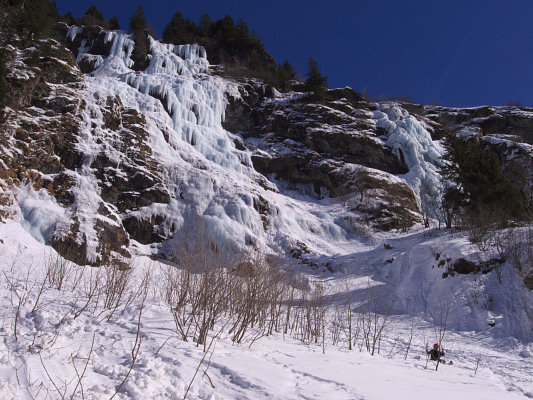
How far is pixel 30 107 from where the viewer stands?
19.9 meters

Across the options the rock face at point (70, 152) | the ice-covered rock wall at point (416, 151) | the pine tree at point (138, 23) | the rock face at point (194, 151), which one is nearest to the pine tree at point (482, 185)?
the rock face at point (194, 151)

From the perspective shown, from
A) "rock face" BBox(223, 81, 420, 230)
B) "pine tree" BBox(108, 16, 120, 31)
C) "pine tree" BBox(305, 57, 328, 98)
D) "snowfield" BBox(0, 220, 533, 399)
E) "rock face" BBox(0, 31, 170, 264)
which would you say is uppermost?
"pine tree" BBox(108, 16, 120, 31)

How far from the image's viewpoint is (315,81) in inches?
1767

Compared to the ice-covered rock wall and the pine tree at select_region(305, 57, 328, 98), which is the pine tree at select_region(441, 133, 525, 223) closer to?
the ice-covered rock wall

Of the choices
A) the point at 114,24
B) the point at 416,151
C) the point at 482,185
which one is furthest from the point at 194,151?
the point at 114,24

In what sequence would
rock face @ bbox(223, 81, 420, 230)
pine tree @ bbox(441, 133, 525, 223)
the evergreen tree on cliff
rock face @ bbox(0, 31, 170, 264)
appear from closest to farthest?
rock face @ bbox(0, 31, 170, 264)
pine tree @ bbox(441, 133, 525, 223)
rock face @ bbox(223, 81, 420, 230)
the evergreen tree on cliff

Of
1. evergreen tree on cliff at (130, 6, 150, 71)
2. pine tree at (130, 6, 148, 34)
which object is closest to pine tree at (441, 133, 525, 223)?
evergreen tree on cliff at (130, 6, 150, 71)

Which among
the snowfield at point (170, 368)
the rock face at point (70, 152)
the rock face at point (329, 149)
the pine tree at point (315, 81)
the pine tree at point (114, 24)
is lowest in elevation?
the snowfield at point (170, 368)

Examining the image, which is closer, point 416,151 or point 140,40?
point 416,151

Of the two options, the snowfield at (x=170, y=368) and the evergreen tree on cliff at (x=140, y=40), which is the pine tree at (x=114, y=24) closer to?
the evergreen tree on cliff at (x=140, y=40)

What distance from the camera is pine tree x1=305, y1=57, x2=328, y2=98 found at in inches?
1736

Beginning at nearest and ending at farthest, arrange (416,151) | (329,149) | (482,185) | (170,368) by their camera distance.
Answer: (170,368) → (482,185) → (416,151) → (329,149)

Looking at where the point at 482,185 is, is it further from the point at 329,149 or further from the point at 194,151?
the point at 194,151

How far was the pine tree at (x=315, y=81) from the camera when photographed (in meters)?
44.1
